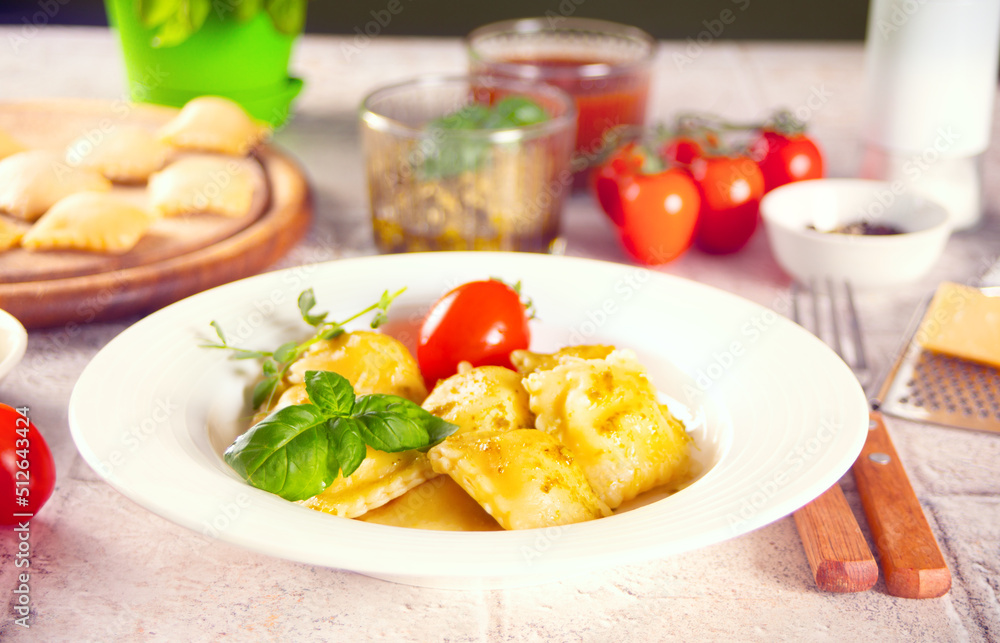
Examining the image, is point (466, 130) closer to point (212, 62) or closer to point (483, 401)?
point (483, 401)

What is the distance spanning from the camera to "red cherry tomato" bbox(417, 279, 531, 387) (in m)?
1.08

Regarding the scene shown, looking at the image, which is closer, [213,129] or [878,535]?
[878,535]

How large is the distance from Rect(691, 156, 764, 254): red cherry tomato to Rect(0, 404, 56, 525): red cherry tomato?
1.16 metres

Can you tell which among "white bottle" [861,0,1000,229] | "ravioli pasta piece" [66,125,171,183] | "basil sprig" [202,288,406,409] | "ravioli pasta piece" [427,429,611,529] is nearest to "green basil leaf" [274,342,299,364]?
"basil sprig" [202,288,406,409]

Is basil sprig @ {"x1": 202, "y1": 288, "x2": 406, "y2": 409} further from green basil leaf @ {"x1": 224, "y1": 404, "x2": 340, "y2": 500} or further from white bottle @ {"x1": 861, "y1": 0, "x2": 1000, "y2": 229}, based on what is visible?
white bottle @ {"x1": 861, "y1": 0, "x2": 1000, "y2": 229}

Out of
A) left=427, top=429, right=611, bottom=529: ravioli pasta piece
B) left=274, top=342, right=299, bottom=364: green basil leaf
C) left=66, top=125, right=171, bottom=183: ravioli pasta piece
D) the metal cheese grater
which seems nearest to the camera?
left=427, top=429, right=611, bottom=529: ravioli pasta piece

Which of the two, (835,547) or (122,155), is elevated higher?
(122,155)

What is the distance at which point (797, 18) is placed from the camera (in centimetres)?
383

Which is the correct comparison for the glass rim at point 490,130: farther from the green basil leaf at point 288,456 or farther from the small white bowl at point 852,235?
the green basil leaf at point 288,456

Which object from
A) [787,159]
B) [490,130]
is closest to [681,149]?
[787,159]

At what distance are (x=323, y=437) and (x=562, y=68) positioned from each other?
116 centimetres

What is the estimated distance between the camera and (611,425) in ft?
3.00

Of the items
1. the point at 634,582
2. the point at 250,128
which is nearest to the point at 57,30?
the point at 250,128

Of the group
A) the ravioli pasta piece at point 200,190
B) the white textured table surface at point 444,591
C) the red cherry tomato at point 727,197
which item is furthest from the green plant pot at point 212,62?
the red cherry tomato at point 727,197
